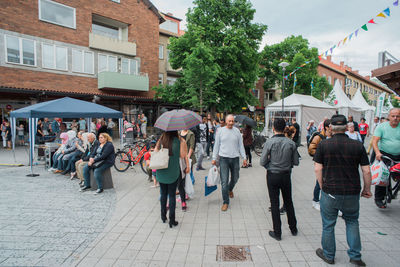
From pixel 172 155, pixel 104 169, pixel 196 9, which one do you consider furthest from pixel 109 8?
pixel 172 155

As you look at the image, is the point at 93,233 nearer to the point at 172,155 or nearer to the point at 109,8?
the point at 172,155

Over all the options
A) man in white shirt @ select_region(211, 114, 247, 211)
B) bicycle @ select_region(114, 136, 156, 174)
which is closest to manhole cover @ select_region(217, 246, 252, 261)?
man in white shirt @ select_region(211, 114, 247, 211)

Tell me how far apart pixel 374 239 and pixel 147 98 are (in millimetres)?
17999

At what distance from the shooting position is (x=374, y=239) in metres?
3.42

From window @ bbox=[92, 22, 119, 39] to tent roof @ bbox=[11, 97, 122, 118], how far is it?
12794 millimetres

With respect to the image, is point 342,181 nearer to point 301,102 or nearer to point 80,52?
point 301,102

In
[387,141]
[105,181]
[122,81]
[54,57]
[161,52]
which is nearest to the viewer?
[387,141]

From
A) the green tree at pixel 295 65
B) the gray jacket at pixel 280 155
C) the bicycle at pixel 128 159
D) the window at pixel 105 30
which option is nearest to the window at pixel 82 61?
the window at pixel 105 30

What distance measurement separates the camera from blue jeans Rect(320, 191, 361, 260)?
270cm

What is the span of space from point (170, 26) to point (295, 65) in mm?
16160

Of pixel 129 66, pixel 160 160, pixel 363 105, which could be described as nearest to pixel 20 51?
pixel 129 66

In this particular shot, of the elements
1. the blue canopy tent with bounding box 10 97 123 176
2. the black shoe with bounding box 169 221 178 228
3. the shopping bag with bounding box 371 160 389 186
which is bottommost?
the black shoe with bounding box 169 221 178 228

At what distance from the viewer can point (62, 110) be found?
25.9 ft

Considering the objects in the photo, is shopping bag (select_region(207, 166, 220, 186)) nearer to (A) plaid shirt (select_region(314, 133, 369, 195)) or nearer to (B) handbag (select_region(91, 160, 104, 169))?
(A) plaid shirt (select_region(314, 133, 369, 195))
